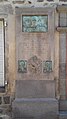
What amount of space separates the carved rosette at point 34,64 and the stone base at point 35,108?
2.32 feet

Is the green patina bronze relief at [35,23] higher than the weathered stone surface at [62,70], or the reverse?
the green patina bronze relief at [35,23]

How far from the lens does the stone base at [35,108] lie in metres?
7.36

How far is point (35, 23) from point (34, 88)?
5.18ft

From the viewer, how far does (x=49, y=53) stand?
24.3 feet

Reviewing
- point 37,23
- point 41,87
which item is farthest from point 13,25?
point 41,87

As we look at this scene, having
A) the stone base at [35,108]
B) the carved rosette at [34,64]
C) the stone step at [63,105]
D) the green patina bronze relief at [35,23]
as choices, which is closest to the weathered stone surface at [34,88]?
the stone base at [35,108]

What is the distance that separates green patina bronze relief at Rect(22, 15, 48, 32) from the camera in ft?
24.2

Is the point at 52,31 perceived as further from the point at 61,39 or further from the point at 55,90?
the point at 55,90

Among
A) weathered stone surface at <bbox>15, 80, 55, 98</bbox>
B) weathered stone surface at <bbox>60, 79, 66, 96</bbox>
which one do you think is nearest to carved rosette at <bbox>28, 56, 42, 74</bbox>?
weathered stone surface at <bbox>15, 80, 55, 98</bbox>

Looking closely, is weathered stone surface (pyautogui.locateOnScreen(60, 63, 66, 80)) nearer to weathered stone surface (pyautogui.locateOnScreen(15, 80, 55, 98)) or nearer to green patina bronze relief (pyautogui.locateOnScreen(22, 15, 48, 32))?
weathered stone surface (pyautogui.locateOnScreen(15, 80, 55, 98))

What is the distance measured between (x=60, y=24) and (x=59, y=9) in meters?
0.37

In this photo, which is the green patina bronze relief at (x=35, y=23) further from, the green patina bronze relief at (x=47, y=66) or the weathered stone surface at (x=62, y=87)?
the weathered stone surface at (x=62, y=87)

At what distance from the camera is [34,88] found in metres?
7.42

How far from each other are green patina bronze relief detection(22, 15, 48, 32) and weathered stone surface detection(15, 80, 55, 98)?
1263mm
